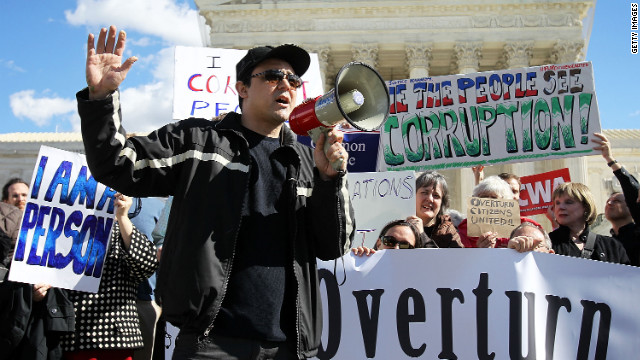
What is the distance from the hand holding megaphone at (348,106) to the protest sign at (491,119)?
17.1 feet

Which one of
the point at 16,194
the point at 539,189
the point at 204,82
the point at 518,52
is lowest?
the point at 16,194

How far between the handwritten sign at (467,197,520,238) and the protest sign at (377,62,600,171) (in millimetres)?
2451

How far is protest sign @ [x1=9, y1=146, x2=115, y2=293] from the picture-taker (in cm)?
422

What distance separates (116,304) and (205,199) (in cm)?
228

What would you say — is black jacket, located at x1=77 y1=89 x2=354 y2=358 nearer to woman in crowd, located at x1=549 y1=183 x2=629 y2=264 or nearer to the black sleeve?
woman in crowd, located at x1=549 y1=183 x2=629 y2=264

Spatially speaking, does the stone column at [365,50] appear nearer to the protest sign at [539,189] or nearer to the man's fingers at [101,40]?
the protest sign at [539,189]

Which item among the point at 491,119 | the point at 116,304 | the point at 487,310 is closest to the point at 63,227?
the point at 116,304

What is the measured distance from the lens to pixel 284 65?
2709mm

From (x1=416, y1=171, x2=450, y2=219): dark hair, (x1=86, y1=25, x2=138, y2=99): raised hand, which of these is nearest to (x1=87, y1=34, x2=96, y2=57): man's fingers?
(x1=86, y1=25, x2=138, y2=99): raised hand

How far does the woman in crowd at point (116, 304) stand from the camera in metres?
4.15

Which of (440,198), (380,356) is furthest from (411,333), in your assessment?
(440,198)

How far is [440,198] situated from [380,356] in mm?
1983

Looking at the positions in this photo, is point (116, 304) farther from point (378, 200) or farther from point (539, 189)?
point (539, 189)

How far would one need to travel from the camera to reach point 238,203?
7.93ft
